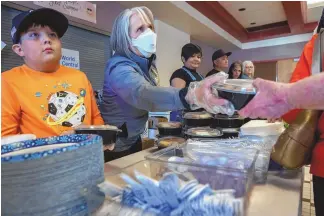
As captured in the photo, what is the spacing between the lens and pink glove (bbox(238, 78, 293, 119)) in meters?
0.47

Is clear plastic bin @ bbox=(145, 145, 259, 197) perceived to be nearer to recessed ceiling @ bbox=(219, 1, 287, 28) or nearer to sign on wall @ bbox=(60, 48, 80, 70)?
sign on wall @ bbox=(60, 48, 80, 70)

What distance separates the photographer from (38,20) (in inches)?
31.5

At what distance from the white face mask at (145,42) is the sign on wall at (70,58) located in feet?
4.18

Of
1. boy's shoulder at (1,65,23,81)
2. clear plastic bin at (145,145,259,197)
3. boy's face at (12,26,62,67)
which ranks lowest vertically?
A: clear plastic bin at (145,145,259,197)

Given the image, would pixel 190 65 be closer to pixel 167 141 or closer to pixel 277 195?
pixel 167 141

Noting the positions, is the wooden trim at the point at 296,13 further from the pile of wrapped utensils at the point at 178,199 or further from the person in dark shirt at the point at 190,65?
the pile of wrapped utensils at the point at 178,199

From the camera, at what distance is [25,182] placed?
0.94ft

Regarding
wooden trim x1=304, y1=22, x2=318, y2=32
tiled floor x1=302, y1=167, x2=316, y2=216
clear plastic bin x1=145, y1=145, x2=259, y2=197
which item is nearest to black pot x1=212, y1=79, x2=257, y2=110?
clear plastic bin x1=145, y1=145, x2=259, y2=197

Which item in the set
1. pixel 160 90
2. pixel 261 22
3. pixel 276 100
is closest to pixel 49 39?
pixel 160 90

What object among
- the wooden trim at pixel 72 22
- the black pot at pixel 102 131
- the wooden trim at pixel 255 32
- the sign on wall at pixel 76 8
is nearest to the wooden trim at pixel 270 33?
the wooden trim at pixel 255 32

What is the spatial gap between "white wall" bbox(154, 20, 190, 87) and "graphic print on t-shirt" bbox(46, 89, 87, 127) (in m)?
2.39

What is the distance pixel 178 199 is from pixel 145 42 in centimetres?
73

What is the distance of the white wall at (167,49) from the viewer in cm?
317

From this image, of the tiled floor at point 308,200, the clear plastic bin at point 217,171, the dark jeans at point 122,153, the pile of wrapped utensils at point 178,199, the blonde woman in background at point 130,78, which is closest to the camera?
the pile of wrapped utensils at point 178,199
